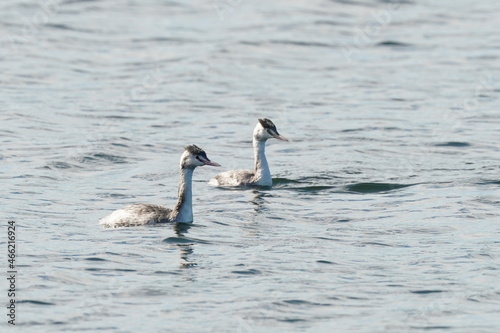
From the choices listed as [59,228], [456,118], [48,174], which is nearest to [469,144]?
[456,118]

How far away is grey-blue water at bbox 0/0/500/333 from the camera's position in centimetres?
1800

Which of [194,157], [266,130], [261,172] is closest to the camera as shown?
[194,157]

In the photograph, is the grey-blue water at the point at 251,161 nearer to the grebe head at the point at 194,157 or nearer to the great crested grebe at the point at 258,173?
the great crested grebe at the point at 258,173

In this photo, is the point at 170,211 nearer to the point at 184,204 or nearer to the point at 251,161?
the point at 184,204

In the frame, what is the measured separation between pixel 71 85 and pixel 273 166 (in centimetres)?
1397

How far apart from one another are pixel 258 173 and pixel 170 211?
4.58m

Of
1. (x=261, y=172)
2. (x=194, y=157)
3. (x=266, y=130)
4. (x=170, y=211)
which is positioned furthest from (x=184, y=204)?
(x=266, y=130)

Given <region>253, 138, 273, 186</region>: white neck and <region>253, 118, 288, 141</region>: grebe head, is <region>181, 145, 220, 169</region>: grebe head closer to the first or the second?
<region>253, 138, 273, 186</region>: white neck

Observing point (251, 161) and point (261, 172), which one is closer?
point (261, 172)

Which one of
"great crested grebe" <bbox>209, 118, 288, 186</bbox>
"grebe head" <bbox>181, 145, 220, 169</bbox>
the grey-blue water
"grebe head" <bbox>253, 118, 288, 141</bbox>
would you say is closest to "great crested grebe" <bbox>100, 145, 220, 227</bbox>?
"grebe head" <bbox>181, 145, 220, 169</bbox>

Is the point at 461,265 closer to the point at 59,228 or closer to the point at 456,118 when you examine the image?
the point at 59,228

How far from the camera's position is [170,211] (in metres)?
22.6

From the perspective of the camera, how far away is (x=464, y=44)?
50969mm

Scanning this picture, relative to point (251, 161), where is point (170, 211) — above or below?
below
